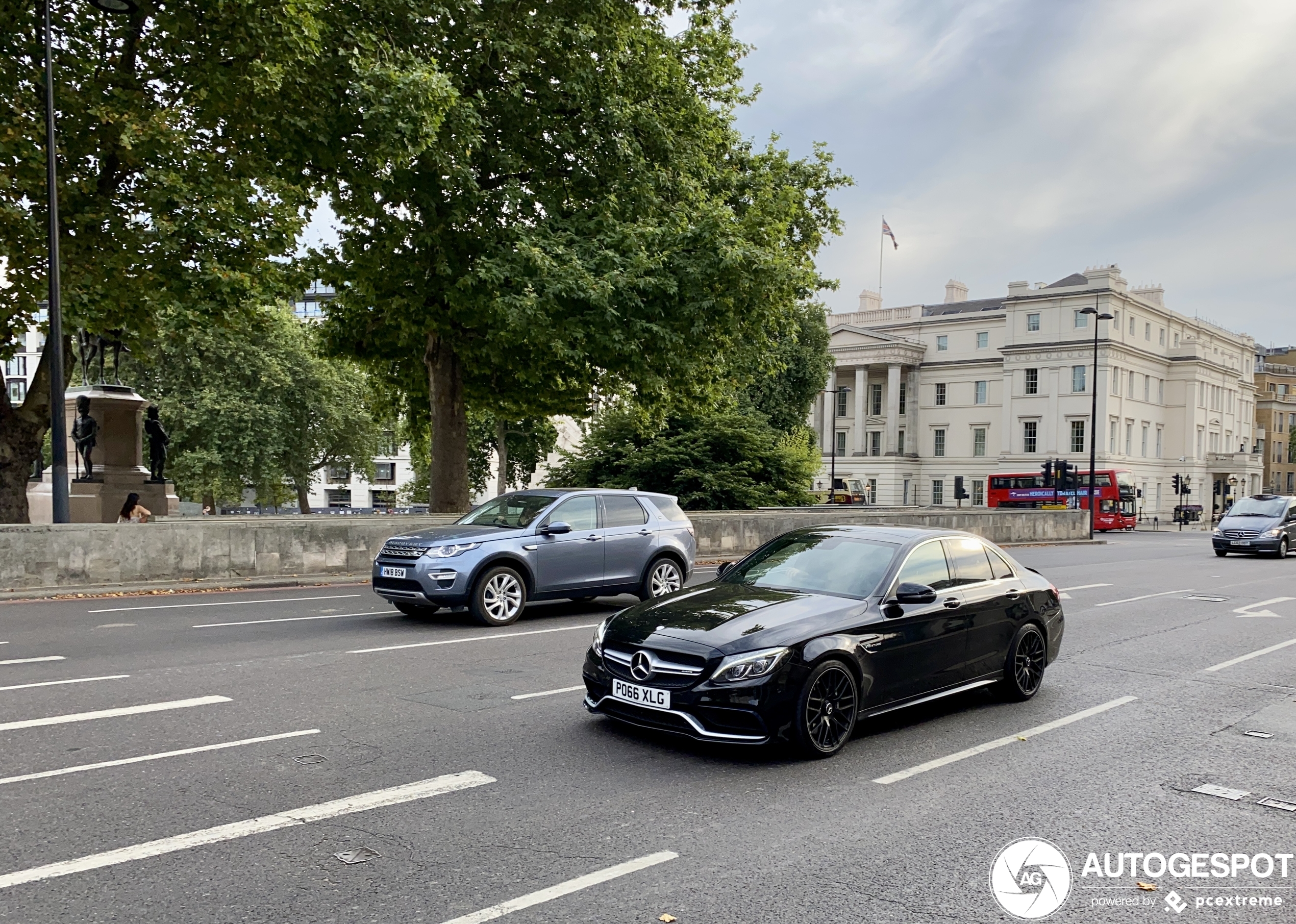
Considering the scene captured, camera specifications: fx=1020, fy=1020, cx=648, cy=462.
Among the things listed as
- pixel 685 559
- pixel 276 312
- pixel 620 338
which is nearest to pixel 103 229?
pixel 620 338

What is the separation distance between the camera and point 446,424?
23.3 metres

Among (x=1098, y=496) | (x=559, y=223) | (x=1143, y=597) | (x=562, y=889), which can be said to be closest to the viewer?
(x=562, y=889)

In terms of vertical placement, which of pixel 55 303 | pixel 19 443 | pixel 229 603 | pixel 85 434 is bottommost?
pixel 229 603

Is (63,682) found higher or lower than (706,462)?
lower

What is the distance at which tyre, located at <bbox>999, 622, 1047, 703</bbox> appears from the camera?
827cm

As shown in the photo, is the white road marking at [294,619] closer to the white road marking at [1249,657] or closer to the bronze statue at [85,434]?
the white road marking at [1249,657]

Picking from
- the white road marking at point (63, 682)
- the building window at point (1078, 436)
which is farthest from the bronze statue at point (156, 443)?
the building window at point (1078, 436)

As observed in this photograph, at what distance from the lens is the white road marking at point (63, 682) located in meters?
8.22

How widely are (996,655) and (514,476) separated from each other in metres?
62.0

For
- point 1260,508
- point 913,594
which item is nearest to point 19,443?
point 913,594

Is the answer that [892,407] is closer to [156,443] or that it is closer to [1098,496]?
[1098,496]

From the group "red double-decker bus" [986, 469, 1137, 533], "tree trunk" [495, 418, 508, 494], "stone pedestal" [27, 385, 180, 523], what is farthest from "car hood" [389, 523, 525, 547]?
"red double-decker bus" [986, 469, 1137, 533]

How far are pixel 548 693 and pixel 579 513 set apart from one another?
5.04m

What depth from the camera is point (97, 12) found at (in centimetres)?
1794
